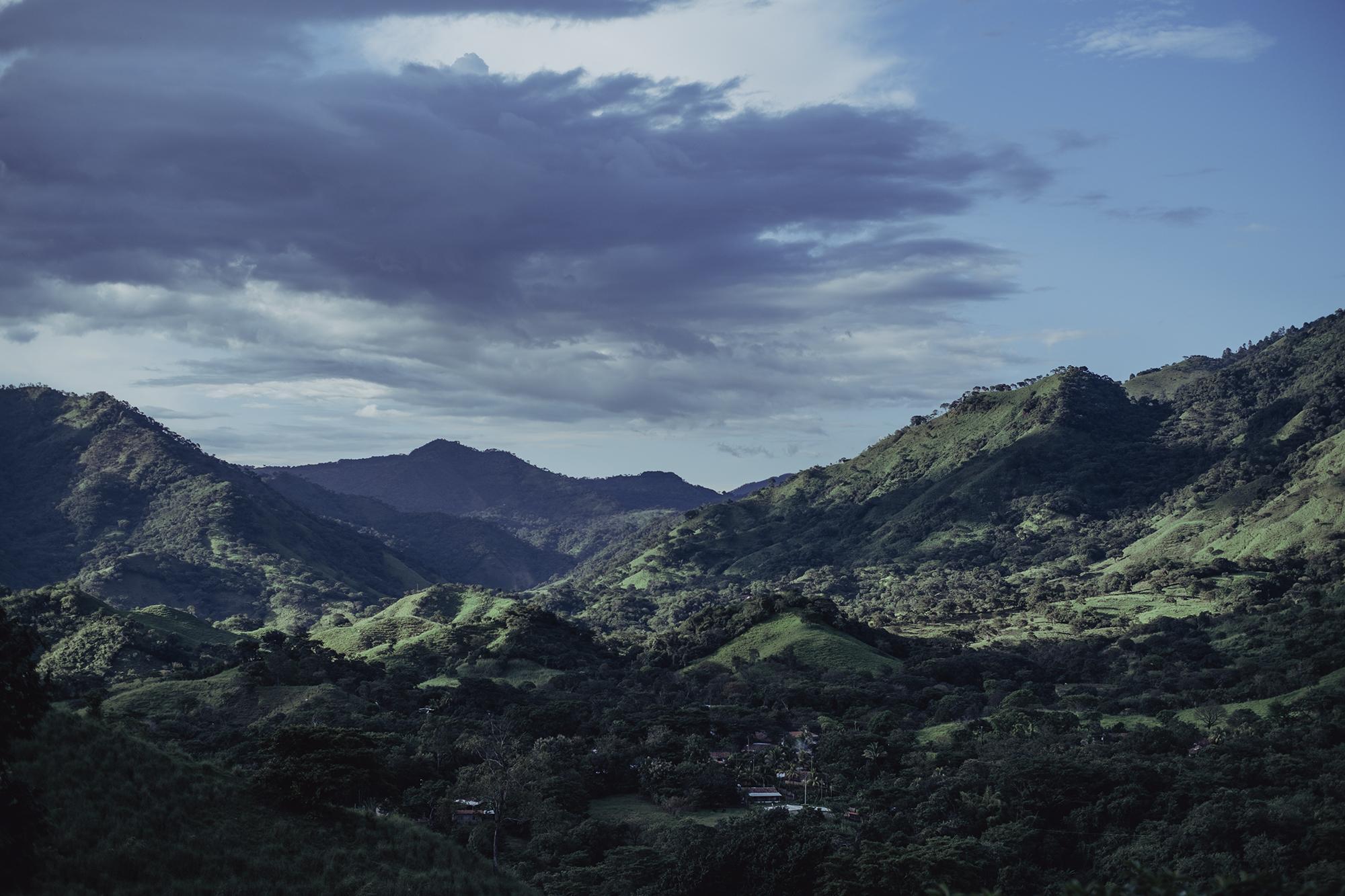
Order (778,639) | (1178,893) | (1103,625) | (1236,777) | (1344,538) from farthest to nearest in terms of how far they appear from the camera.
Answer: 1. (1344,538)
2. (1103,625)
3. (778,639)
4. (1236,777)
5. (1178,893)

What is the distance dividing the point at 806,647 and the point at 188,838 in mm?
106384

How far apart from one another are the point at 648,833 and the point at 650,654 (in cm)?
8083

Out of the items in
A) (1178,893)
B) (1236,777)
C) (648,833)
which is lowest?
(648,833)

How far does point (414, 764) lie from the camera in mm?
72375

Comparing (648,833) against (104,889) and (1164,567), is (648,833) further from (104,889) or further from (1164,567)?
(1164,567)

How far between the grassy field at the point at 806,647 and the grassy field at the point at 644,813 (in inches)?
2162

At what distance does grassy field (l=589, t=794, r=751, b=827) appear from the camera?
222ft

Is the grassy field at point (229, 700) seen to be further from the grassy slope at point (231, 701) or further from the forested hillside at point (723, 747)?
the forested hillside at point (723, 747)

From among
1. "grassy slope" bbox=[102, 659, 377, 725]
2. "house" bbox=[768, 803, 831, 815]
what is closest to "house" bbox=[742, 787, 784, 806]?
"house" bbox=[768, 803, 831, 815]

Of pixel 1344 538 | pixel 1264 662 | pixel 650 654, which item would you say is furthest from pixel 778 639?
pixel 1344 538

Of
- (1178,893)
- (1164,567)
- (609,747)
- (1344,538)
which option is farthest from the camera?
(1164,567)

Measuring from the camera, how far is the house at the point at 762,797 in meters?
73.6

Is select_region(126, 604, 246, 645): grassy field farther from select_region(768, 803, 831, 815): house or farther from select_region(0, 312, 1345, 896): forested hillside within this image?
select_region(768, 803, 831, 815): house

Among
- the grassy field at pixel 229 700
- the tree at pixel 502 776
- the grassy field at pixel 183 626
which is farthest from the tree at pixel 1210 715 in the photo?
the grassy field at pixel 183 626
